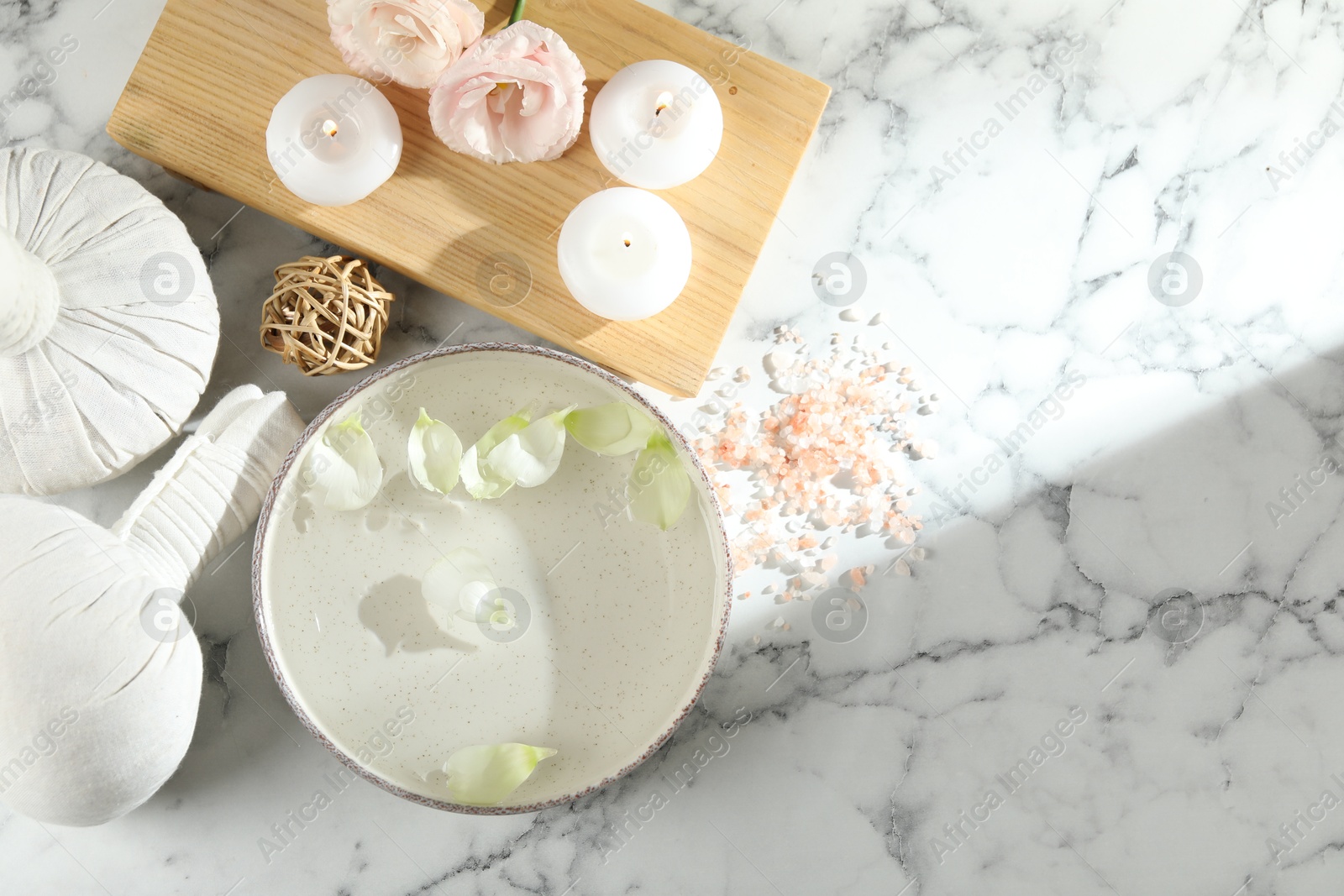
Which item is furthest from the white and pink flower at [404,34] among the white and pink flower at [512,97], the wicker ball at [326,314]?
the wicker ball at [326,314]

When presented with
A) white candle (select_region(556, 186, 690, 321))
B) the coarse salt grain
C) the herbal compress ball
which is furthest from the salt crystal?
the herbal compress ball

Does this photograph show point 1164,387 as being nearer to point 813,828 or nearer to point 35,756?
point 813,828

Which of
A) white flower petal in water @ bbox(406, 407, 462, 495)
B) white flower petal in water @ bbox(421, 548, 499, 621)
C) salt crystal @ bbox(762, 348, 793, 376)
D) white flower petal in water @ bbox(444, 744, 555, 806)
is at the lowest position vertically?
white flower petal in water @ bbox(444, 744, 555, 806)

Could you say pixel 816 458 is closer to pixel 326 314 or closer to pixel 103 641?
pixel 326 314

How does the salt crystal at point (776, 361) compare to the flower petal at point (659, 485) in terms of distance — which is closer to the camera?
the flower petal at point (659, 485)

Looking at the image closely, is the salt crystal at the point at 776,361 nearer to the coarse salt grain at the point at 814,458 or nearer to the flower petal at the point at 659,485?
the coarse salt grain at the point at 814,458

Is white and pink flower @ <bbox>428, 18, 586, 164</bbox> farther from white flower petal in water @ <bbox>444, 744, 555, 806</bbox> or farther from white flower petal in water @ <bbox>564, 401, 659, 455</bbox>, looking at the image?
white flower petal in water @ <bbox>444, 744, 555, 806</bbox>
